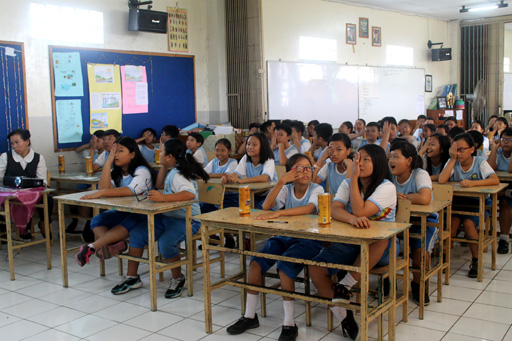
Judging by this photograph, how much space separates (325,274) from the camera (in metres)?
2.85

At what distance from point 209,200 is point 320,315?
1.20 metres

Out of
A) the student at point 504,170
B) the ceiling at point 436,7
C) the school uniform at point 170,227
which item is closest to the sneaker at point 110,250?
the school uniform at point 170,227

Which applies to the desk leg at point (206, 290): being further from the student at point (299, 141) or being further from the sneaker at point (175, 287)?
the student at point (299, 141)

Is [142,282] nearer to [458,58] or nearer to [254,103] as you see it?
[254,103]

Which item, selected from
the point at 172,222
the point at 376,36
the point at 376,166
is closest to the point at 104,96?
the point at 172,222

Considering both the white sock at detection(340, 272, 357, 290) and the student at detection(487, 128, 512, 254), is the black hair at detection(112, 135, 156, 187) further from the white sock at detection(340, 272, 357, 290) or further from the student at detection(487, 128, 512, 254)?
the student at detection(487, 128, 512, 254)

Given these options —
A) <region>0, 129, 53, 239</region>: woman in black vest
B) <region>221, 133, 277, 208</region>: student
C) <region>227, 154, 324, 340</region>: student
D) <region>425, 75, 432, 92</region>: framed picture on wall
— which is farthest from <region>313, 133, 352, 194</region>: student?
<region>425, 75, 432, 92</region>: framed picture on wall

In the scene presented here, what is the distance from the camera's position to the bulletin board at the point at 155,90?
250 inches

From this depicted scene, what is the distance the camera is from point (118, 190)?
376 cm

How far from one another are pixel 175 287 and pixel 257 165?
4.74 feet

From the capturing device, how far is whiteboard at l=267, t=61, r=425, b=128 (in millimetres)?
8250

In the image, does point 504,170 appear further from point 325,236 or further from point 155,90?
point 155,90

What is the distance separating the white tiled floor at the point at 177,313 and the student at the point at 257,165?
2.72ft

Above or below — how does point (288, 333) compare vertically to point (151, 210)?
below
